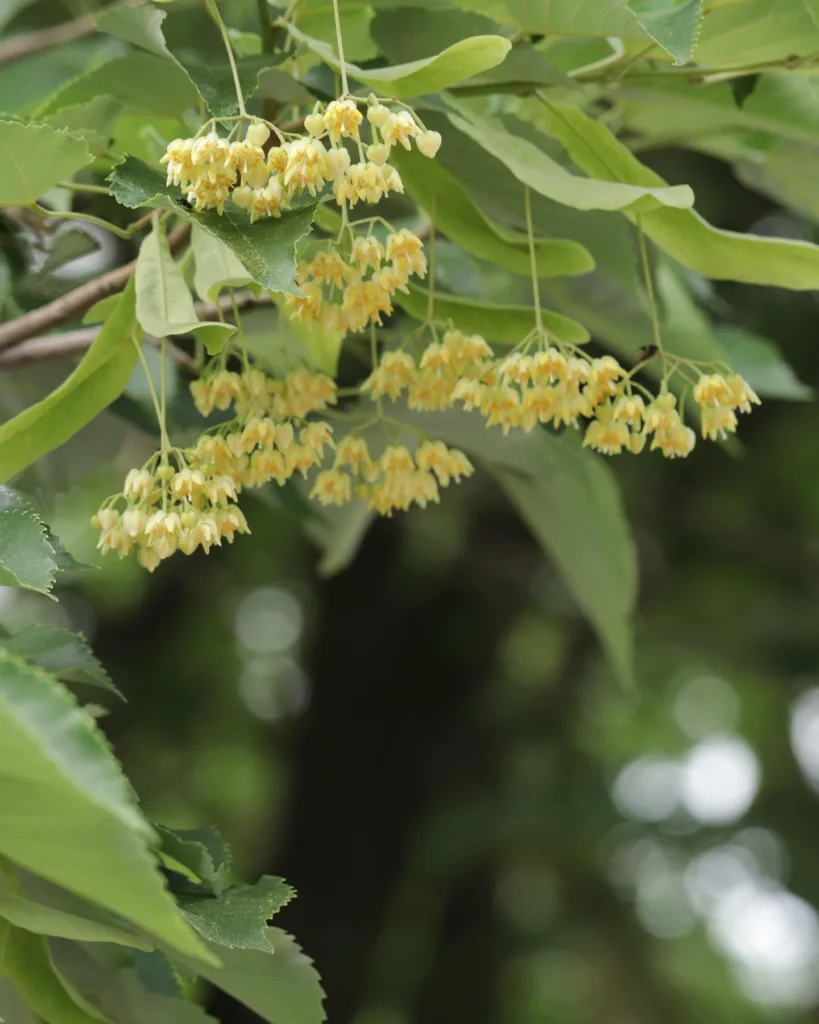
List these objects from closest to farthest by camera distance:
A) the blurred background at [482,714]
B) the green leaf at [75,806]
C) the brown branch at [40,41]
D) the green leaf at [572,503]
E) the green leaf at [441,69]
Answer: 1. the green leaf at [75,806]
2. the green leaf at [441,69]
3. the green leaf at [572,503]
4. the brown branch at [40,41]
5. the blurred background at [482,714]

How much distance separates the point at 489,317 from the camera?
0.59 metres

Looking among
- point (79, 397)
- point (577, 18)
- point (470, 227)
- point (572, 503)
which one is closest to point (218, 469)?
point (79, 397)

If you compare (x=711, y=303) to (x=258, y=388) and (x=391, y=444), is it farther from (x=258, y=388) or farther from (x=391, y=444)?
(x=258, y=388)

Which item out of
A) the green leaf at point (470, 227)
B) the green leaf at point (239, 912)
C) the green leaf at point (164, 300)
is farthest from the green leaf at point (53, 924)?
the green leaf at point (470, 227)

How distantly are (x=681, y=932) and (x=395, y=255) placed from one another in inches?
203

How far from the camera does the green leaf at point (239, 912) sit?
19.3 inches

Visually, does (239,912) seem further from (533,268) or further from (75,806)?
(533,268)

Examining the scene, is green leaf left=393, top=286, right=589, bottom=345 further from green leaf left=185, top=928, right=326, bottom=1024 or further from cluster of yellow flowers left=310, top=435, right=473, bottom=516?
green leaf left=185, top=928, right=326, bottom=1024

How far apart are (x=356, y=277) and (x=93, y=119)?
221 mm

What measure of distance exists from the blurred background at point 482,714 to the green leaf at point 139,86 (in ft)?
5.68

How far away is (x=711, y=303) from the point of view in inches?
Result: 44.7

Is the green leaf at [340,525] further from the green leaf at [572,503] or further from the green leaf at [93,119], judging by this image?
the green leaf at [93,119]

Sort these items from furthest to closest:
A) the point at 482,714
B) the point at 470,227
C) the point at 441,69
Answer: the point at 482,714 → the point at 470,227 → the point at 441,69

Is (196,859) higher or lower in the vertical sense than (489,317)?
lower
